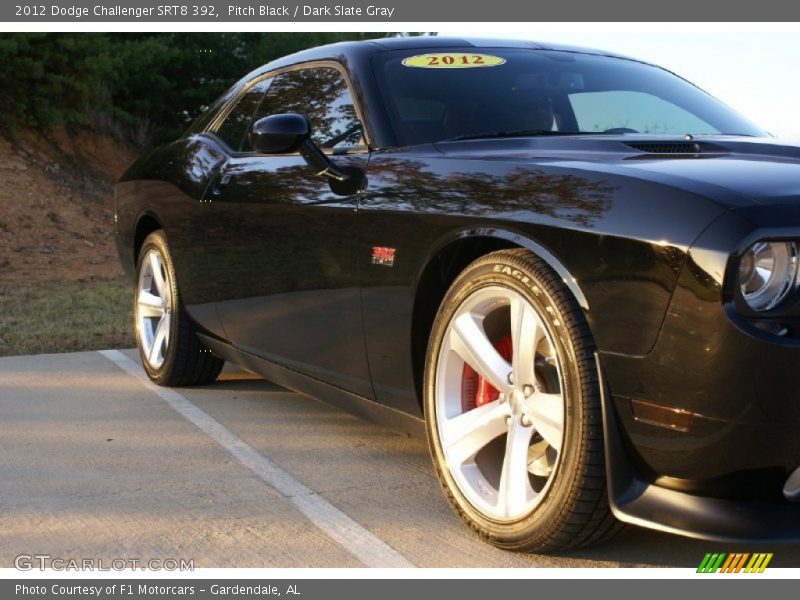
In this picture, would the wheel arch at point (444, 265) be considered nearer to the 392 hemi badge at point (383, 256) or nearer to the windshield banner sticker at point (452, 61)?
the 392 hemi badge at point (383, 256)

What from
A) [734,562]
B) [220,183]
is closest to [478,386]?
[734,562]

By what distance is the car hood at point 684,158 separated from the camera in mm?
2609

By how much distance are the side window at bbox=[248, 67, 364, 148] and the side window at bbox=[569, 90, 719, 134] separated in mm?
859

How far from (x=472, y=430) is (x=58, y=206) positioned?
40.9ft

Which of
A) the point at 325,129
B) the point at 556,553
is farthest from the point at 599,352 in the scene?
the point at 325,129

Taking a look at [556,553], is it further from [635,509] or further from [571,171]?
[571,171]

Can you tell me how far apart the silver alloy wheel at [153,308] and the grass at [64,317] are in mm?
1195

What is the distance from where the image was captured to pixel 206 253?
16.0 feet

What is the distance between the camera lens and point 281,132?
381 cm

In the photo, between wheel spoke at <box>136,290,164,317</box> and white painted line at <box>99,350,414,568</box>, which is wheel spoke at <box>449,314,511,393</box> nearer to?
white painted line at <box>99,350,414,568</box>

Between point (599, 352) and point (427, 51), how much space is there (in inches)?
76.7

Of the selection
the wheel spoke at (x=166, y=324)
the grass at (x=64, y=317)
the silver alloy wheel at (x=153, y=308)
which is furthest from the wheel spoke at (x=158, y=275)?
the grass at (x=64, y=317)

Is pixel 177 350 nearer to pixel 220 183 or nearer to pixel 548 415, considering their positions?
pixel 220 183

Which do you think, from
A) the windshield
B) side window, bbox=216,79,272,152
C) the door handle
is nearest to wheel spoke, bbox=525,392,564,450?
the windshield
